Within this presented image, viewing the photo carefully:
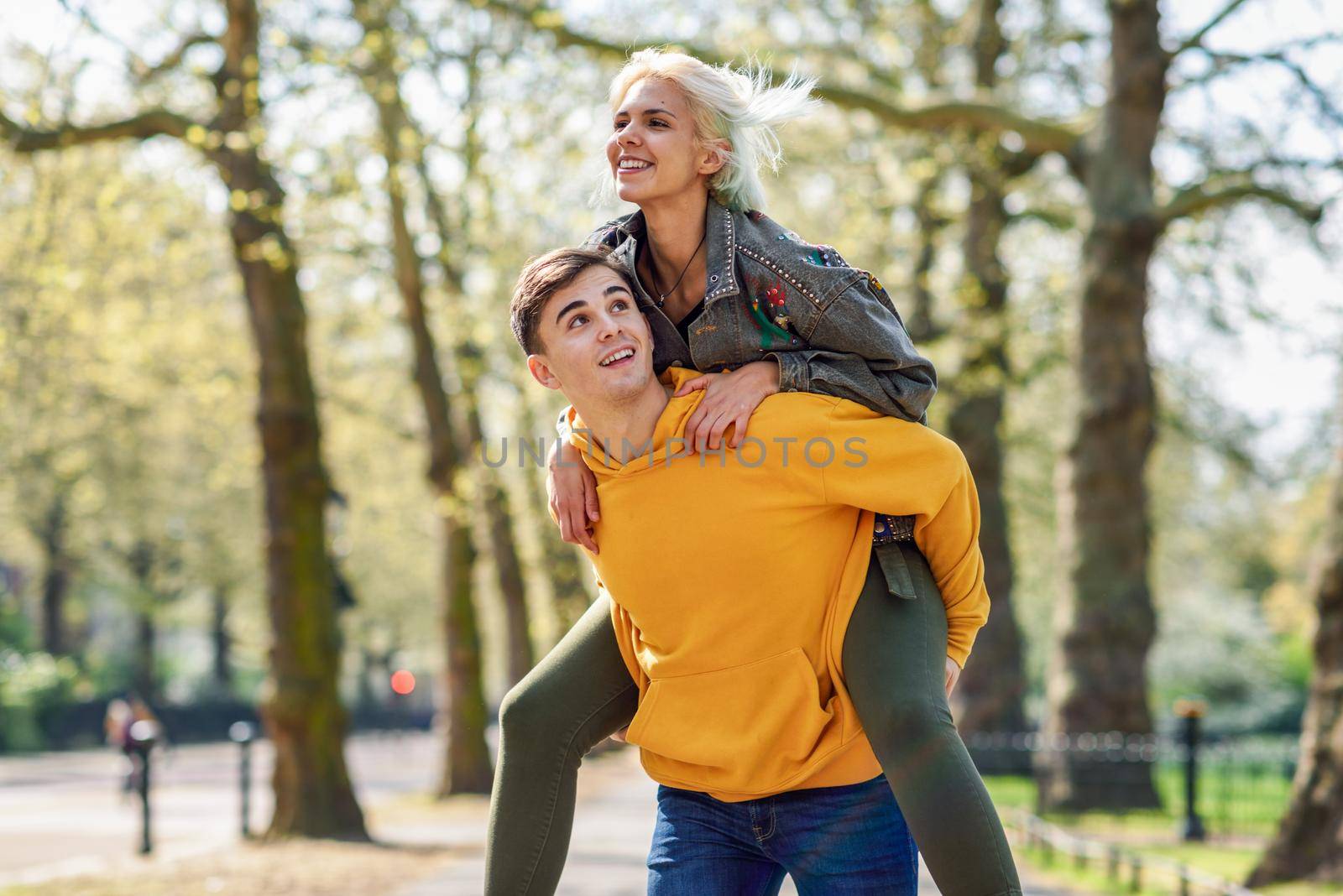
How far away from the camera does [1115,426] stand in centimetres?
1373

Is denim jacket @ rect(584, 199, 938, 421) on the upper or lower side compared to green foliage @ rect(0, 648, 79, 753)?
upper

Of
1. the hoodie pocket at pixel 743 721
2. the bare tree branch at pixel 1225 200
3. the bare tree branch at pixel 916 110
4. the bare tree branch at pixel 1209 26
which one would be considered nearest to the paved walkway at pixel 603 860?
the hoodie pocket at pixel 743 721

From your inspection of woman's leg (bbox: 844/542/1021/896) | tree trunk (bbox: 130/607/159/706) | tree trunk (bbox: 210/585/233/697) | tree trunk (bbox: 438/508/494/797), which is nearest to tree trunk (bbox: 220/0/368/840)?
tree trunk (bbox: 438/508/494/797)

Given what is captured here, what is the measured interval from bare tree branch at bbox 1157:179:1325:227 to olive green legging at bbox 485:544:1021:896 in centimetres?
1107

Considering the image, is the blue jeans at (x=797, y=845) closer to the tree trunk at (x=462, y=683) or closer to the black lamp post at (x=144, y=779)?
the black lamp post at (x=144, y=779)

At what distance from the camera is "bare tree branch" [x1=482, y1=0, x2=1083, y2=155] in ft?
37.5

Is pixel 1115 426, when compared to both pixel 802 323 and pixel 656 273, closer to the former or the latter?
pixel 656 273

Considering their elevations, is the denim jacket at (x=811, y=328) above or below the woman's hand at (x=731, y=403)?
above

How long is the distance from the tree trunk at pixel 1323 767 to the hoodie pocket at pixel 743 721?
5822 mm

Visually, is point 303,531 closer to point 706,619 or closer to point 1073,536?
point 1073,536

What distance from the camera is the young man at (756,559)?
2.60 meters

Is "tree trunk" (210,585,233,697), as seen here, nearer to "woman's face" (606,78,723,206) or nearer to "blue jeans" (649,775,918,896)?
"blue jeans" (649,775,918,896)

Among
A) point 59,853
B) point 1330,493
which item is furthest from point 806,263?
point 59,853

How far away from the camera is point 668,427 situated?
2.65m
